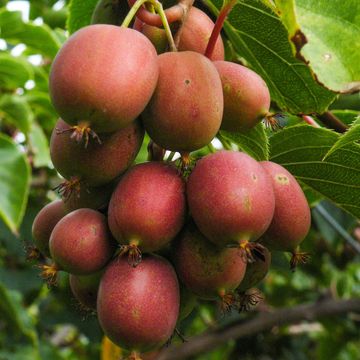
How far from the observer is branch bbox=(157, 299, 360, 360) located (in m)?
2.42

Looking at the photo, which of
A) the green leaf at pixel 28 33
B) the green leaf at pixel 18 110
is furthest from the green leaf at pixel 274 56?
the green leaf at pixel 18 110

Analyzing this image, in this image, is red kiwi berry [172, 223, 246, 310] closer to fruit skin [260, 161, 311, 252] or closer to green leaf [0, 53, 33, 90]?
fruit skin [260, 161, 311, 252]

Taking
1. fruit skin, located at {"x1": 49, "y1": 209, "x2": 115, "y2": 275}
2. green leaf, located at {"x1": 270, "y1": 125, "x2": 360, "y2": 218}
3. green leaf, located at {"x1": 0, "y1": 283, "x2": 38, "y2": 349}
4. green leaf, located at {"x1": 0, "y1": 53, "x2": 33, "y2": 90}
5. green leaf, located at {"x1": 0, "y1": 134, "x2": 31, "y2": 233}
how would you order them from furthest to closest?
1. green leaf, located at {"x1": 0, "y1": 283, "x2": 38, "y2": 349}
2. green leaf, located at {"x1": 0, "y1": 53, "x2": 33, "y2": 90}
3. green leaf, located at {"x1": 0, "y1": 134, "x2": 31, "y2": 233}
4. green leaf, located at {"x1": 270, "y1": 125, "x2": 360, "y2": 218}
5. fruit skin, located at {"x1": 49, "y1": 209, "x2": 115, "y2": 275}

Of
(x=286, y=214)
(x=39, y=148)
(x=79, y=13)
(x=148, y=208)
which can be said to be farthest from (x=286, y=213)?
(x=39, y=148)

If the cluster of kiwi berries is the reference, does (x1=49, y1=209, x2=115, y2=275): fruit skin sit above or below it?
below

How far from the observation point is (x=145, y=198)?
2.62 ft

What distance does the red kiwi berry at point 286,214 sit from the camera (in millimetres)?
868

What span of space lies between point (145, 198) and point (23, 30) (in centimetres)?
124

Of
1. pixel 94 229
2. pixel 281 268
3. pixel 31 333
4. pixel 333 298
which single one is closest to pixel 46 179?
pixel 31 333

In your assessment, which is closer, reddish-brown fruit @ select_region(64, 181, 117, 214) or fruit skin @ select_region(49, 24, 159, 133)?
fruit skin @ select_region(49, 24, 159, 133)

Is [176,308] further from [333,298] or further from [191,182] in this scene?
[333,298]

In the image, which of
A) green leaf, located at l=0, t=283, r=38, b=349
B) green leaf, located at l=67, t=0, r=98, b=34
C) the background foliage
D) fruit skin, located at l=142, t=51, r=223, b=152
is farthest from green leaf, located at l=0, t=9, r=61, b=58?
fruit skin, located at l=142, t=51, r=223, b=152

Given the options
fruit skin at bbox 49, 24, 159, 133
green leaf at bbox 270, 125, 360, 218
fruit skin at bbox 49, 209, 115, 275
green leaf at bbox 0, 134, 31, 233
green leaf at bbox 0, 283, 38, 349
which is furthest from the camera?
green leaf at bbox 0, 283, 38, 349

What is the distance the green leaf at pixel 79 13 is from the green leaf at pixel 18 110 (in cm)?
68
